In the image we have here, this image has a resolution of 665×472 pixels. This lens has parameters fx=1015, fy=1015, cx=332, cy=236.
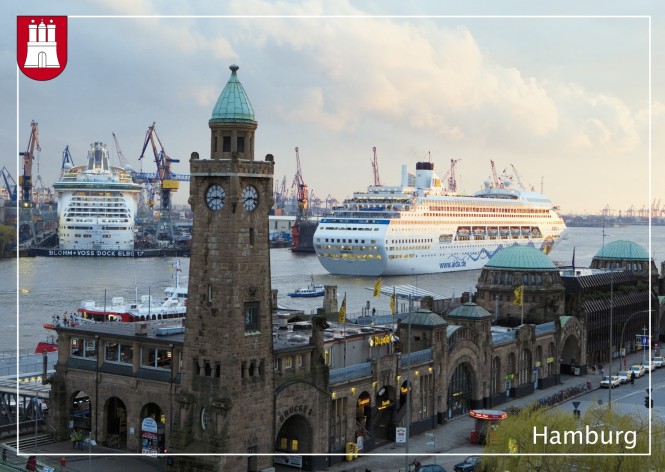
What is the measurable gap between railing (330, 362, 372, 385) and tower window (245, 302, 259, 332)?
21.2 ft

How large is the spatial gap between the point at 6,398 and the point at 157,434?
13.0 m

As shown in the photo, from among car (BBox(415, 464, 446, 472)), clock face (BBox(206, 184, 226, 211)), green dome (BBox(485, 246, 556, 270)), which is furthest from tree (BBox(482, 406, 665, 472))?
green dome (BBox(485, 246, 556, 270))

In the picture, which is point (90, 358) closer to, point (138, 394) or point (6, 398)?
point (138, 394)

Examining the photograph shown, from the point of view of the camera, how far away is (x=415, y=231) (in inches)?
6383

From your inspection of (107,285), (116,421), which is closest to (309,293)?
(107,285)

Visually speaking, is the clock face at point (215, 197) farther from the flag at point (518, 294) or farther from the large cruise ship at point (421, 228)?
the large cruise ship at point (421, 228)

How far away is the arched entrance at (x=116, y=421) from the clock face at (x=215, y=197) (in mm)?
11842

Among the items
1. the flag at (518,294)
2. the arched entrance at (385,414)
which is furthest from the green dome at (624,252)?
the arched entrance at (385,414)

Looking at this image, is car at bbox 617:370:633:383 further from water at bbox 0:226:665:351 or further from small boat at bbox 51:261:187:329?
small boat at bbox 51:261:187:329

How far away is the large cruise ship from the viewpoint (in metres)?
157

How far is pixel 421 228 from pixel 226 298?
122 m

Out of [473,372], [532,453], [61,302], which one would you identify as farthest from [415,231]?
[532,453]

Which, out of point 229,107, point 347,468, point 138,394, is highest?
point 229,107

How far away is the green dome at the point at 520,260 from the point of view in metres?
77.6
